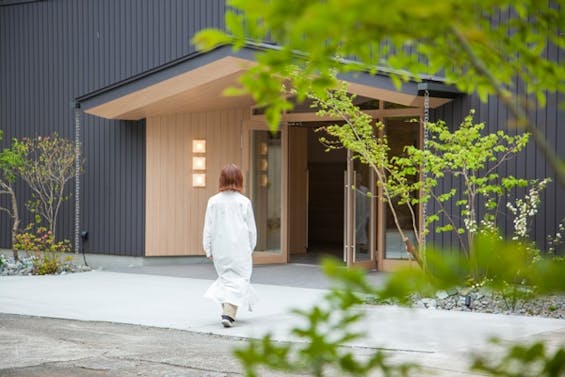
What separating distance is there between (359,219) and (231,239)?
529cm

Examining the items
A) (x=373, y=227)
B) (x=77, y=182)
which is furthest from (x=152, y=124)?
(x=373, y=227)

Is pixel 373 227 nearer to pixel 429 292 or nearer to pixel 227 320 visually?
pixel 227 320

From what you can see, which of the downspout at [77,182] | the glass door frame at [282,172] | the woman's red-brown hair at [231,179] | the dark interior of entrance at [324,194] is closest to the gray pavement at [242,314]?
the glass door frame at [282,172]

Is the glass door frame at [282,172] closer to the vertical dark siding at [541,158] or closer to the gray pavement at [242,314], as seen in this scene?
the gray pavement at [242,314]

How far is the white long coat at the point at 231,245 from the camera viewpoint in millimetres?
8859

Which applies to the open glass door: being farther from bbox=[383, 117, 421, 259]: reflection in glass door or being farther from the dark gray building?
bbox=[383, 117, 421, 259]: reflection in glass door

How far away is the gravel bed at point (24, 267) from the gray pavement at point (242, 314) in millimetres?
512

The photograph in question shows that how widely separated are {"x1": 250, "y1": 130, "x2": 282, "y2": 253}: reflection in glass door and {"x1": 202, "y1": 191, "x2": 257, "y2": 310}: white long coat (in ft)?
19.2

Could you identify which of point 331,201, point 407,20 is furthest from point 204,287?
point 407,20

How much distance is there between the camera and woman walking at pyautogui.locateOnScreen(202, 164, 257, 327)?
8.86 metres

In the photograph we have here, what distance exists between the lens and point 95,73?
53.3 feet

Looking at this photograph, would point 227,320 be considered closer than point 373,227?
Yes

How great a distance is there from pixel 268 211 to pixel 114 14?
417 cm

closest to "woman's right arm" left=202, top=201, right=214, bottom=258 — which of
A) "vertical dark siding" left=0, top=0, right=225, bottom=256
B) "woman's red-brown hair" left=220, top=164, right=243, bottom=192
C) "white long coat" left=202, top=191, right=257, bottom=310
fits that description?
"white long coat" left=202, top=191, right=257, bottom=310
